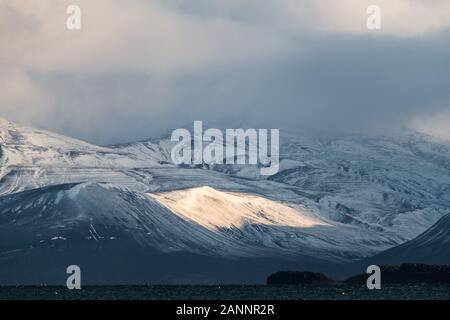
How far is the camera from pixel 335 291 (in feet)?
637
